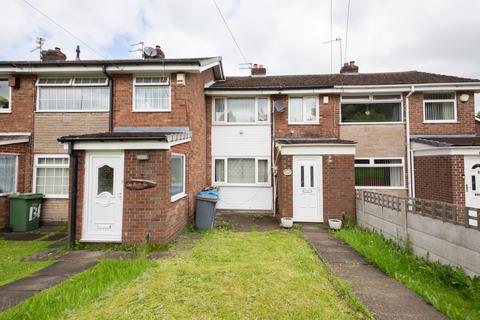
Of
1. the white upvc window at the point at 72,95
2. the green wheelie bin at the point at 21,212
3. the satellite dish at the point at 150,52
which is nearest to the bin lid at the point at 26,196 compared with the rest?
the green wheelie bin at the point at 21,212

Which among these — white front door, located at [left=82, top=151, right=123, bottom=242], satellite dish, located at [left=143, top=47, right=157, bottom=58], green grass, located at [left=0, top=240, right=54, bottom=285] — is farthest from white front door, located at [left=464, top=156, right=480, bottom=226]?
satellite dish, located at [left=143, top=47, right=157, bottom=58]

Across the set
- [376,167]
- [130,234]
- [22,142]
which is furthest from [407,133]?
[22,142]

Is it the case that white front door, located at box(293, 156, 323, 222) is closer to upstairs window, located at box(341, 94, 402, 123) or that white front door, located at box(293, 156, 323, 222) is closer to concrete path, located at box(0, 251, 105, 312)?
upstairs window, located at box(341, 94, 402, 123)

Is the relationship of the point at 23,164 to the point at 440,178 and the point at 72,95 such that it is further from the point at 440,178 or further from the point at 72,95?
the point at 440,178

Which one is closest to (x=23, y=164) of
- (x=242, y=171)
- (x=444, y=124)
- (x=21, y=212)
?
(x=21, y=212)

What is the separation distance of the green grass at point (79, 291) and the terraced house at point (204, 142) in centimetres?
120

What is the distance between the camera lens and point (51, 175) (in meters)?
8.40

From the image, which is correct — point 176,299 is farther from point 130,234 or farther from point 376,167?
point 376,167

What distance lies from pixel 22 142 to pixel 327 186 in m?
10.3

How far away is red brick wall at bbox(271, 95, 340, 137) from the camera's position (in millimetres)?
9992

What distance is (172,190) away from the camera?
20.9 ft

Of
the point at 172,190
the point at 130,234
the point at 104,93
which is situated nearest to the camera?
the point at 130,234

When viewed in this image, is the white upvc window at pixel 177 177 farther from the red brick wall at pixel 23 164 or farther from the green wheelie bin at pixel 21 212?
the red brick wall at pixel 23 164

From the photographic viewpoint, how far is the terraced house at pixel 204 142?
574 cm
